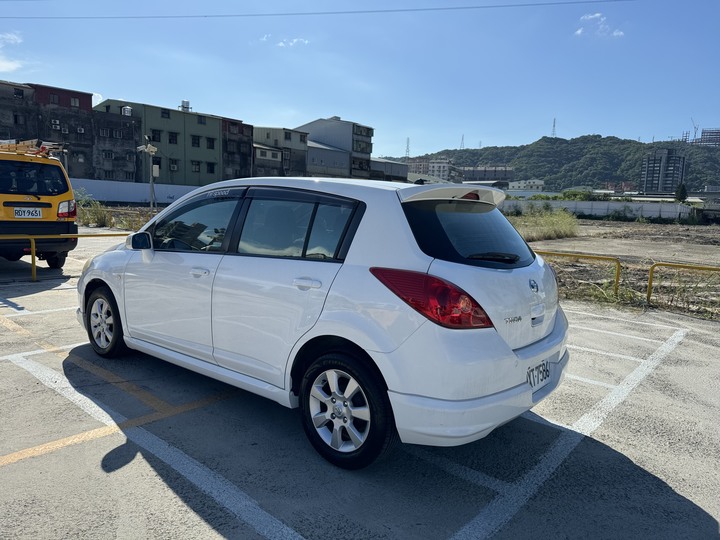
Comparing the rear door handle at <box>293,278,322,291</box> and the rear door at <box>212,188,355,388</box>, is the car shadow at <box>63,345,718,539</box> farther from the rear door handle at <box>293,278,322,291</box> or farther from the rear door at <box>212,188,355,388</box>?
the rear door handle at <box>293,278,322,291</box>

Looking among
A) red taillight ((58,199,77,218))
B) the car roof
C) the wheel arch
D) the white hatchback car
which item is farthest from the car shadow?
red taillight ((58,199,77,218))

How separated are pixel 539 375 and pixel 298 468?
1.64 m

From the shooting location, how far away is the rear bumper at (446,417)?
105 inches

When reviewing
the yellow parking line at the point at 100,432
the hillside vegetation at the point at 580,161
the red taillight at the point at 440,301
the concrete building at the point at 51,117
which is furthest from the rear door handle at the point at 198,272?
the hillside vegetation at the point at 580,161

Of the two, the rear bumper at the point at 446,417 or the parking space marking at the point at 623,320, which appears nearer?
the rear bumper at the point at 446,417

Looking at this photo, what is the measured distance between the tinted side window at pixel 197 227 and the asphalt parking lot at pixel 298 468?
127cm

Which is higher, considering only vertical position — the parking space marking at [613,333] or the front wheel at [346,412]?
the front wheel at [346,412]

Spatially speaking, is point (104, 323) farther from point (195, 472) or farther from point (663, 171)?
point (663, 171)

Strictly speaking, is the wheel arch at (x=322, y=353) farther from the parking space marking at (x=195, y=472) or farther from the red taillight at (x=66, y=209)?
the red taillight at (x=66, y=209)

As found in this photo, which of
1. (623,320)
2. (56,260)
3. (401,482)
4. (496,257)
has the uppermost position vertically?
(496,257)

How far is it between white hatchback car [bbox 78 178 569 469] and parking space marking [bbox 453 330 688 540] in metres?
0.42

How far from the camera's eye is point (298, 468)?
3100 mm

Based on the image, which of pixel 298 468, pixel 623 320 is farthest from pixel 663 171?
pixel 298 468

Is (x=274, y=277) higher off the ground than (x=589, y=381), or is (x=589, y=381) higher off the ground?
(x=274, y=277)
